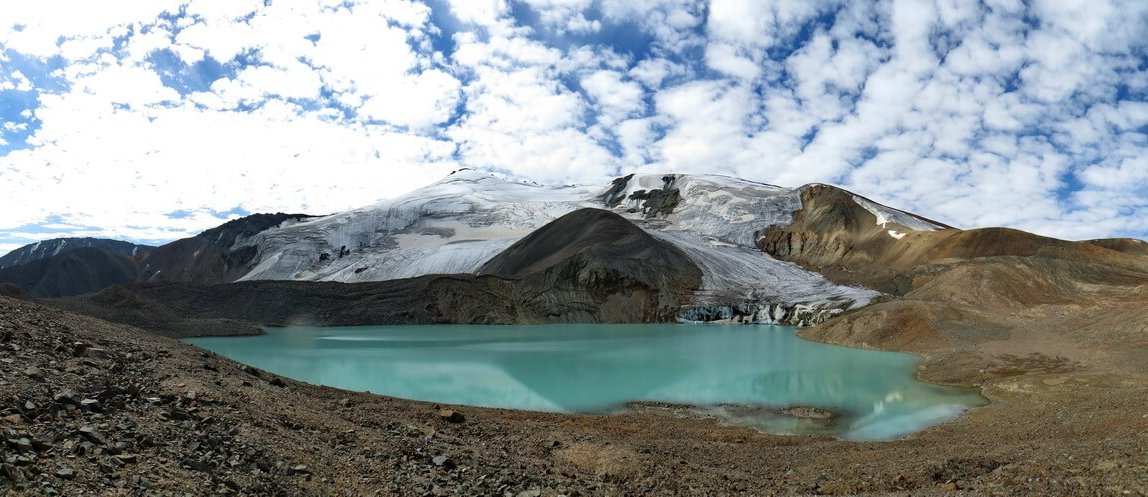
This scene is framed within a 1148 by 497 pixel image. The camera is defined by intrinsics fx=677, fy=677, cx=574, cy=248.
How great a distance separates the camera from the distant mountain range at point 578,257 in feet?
190

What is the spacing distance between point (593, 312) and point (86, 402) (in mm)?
53634

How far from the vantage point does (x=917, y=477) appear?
8750 millimetres

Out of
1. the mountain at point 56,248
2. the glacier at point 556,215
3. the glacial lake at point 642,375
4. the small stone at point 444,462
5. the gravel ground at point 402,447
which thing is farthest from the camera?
the mountain at point 56,248

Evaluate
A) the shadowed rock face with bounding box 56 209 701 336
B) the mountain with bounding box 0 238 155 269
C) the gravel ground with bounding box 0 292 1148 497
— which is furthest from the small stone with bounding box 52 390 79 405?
the mountain with bounding box 0 238 155 269

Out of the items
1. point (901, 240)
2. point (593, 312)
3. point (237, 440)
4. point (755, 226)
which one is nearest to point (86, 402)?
point (237, 440)

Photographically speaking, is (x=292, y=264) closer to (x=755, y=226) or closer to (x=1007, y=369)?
(x=755, y=226)

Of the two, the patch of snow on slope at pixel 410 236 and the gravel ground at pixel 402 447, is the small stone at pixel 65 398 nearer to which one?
the gravel ground at pixel 402 447

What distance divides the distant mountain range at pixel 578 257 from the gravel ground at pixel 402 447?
4031 centimetres

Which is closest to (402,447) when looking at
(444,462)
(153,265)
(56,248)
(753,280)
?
(444,462)

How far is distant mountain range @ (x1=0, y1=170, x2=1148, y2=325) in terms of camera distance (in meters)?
57.8

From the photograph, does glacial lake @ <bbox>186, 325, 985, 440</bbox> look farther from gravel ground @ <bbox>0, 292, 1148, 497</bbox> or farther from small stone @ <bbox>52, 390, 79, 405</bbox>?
small stone @ <bbox>52, 390, 79, 405</bbox>

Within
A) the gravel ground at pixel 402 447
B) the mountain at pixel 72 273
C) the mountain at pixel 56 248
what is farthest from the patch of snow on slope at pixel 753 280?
the mountain at pixel 56 248

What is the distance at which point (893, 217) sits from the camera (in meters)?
84.2

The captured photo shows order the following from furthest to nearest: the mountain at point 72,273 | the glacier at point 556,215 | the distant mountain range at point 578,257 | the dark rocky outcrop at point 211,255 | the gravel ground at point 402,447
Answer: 1. the mountain at point 72,273
2. the dark rocky outcrop at point 211,255
3. the glacier at point 556,215
4. the distant mountain range at point 578,257
5. the gravel ground at point 402,447
